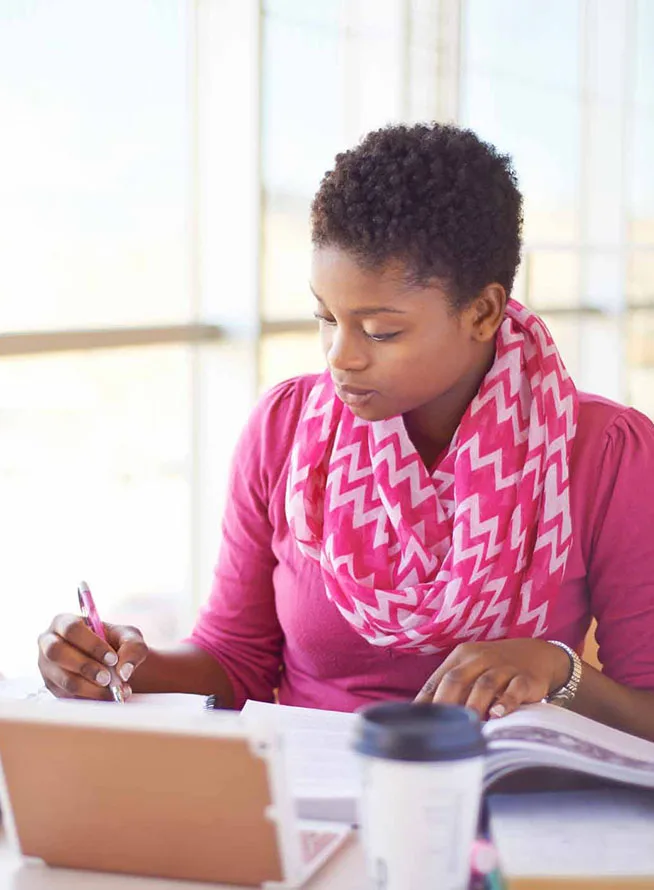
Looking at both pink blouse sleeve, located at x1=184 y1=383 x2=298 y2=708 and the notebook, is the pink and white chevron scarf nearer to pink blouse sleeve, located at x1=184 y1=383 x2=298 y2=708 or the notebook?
pink blouse sleeve, located at x1=184 y1=383 x2=298 y2=708

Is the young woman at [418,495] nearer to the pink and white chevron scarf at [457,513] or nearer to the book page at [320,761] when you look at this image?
the pink and white chevron scarf at [457,513]

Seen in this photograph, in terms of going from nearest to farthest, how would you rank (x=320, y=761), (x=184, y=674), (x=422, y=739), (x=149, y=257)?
(x=422, y=739), (x=320, y=761), (x=184, y=674), (x=149, y=257)

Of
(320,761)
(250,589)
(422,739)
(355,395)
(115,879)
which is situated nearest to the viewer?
(422,739)

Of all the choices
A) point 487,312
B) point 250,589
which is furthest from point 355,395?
point 250,589

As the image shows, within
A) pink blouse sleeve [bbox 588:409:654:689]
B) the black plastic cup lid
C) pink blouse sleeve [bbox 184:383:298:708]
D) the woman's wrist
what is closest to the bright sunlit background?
pink blouse sleeve [bbox 184:383:298:708]

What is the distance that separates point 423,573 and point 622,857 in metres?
0.56

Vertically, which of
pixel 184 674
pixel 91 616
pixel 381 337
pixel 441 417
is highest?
pixel 381 337

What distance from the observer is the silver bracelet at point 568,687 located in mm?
1157

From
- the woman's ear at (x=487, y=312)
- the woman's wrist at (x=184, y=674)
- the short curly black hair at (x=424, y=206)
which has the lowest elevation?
the woman's wrist at (x=184, y=674)

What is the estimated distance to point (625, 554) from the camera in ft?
4.35

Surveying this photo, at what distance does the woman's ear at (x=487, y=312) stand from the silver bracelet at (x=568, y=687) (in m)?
0.35

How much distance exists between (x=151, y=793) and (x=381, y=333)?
0.57 meters

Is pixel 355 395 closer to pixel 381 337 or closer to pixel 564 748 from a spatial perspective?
pixel 381 337

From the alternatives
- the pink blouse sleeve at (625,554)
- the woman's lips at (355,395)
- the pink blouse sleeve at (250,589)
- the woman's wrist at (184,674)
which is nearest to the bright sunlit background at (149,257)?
the pink blouse sleeve at (250,589)
